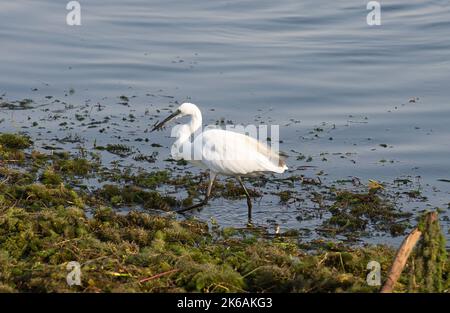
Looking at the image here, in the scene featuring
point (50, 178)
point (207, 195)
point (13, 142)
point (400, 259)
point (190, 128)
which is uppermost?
point (190, 128)

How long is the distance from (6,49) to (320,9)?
7.99m

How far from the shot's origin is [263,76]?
17188 millimetres

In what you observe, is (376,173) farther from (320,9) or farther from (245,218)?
(320,9)

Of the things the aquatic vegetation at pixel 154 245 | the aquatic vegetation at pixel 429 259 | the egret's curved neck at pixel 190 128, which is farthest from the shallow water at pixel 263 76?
the aquatic vegetation at pixel 429 259

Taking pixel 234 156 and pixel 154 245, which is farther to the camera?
pixel 234 156

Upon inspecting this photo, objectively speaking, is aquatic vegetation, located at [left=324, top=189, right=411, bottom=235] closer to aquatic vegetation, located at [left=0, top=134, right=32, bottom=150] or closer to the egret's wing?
the egret's wing

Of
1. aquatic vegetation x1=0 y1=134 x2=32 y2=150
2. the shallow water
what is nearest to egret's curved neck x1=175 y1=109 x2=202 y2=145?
the shallow water

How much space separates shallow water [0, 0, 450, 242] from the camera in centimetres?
1321

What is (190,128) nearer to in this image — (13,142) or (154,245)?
(13,142)

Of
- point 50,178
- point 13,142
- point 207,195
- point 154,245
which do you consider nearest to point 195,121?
point 207,195

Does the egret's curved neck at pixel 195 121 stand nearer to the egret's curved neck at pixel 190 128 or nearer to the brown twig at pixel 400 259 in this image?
the egret's curved neck at pixel 190 128

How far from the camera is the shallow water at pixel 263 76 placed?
13.2 m

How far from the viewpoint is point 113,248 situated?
27.0 feet

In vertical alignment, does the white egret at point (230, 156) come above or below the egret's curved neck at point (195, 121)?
below
